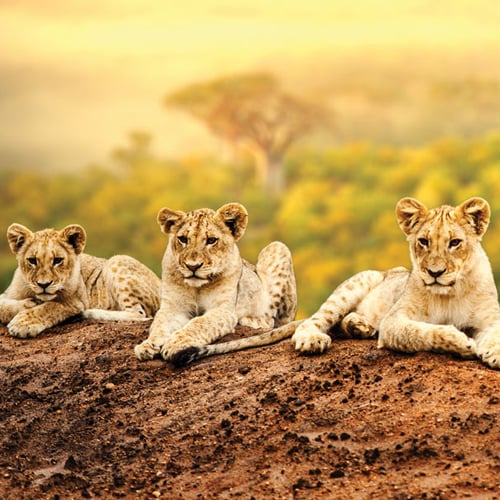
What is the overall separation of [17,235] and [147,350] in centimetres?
244

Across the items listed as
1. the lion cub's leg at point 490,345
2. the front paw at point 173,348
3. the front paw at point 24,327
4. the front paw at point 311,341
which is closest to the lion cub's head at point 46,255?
the front paw at point 24,327

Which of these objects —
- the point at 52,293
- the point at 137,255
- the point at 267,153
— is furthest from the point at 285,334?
the point at 267,153

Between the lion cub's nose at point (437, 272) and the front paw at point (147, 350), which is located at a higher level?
the lion cub's nose at point (437, 272)

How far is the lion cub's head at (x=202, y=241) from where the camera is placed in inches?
411

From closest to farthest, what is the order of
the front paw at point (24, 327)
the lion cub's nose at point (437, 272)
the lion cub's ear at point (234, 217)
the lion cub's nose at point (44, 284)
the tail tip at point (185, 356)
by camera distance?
the lion cub's nose at point (437, 272) < the tail tip at point (185, 356) < the lion cub's ear at point (234, 217) < the front paw at point (24, 327) < the lion cub's nose at point (44, 284)

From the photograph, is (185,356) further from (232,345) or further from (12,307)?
(12,307)

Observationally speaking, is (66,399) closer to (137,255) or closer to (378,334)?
(378,334)

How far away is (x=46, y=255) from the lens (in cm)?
1159

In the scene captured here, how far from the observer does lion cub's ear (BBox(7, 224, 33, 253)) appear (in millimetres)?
11734

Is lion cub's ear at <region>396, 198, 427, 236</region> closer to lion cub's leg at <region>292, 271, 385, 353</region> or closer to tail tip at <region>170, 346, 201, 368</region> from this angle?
lion cub's leg at <region>292, 271, 385, 353</region>

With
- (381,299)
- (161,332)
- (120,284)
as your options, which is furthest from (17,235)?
(381,299)

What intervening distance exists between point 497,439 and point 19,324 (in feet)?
18.1

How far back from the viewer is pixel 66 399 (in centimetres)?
952

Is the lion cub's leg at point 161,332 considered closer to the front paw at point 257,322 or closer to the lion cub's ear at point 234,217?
the front paw at point 257,322
